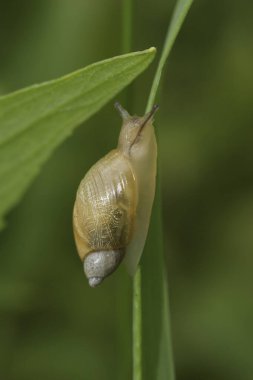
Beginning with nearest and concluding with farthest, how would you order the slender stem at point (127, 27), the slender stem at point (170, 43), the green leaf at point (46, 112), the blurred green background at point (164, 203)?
the green leaf at point (46, 112)
the slender stem at point (170, 43)
the slender stem at point (127, 27)
the blurred green background at point (164, 203)

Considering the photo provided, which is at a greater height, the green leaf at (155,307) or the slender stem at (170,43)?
the slender stem at (170,43)

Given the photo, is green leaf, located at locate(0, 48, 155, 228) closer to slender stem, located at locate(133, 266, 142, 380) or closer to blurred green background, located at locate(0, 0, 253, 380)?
slender stem, located at locate(133, 266, 142, 380)

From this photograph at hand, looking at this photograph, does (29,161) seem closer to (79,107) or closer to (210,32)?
(79,107)

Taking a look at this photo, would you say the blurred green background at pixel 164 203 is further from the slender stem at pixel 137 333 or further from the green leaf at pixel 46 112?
the green leaf at pixel 46 112

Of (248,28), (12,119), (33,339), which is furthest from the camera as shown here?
(248,28)

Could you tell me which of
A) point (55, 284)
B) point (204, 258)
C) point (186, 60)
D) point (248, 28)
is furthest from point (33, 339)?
point (248, 28)

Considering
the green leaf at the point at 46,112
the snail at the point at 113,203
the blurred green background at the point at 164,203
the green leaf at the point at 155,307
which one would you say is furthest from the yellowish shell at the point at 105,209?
the blurred green background at the point at 164,203
